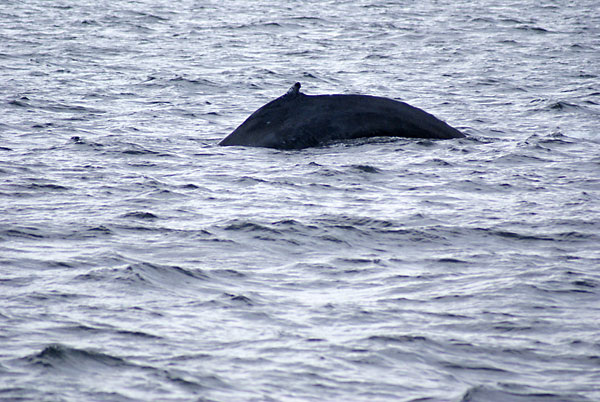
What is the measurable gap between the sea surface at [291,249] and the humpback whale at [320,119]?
208 millimetres

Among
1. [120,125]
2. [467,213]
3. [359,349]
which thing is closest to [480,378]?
[359,349]

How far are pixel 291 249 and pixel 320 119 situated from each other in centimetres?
408

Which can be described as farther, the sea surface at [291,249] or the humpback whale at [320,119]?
the humpback whale at [320,119]

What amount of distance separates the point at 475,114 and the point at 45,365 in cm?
1146

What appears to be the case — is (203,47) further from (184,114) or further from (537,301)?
(537,301)

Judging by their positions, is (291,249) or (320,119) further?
(320,119)

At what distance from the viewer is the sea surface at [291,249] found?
263 inches

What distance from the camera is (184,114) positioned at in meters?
17.0

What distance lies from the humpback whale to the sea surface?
208 mm

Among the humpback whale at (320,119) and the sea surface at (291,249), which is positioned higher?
the humpback whale at (320,119)

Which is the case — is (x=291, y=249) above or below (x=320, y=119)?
below

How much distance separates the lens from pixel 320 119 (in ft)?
42.9

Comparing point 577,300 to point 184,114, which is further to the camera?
point 184,114

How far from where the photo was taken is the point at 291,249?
927 cm
